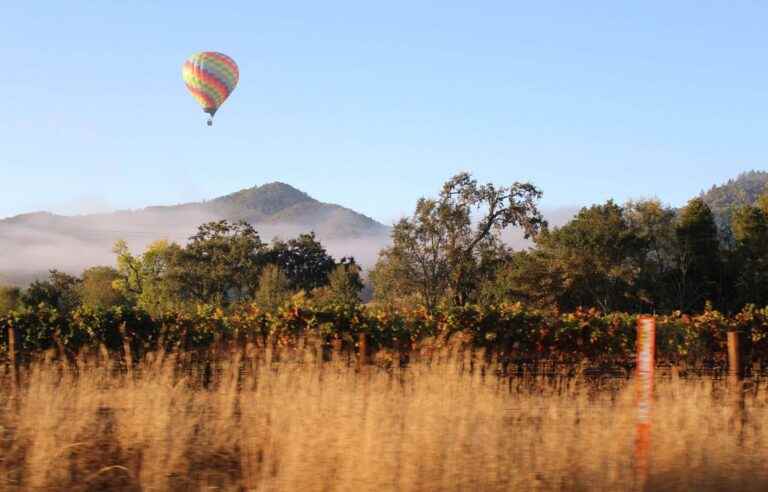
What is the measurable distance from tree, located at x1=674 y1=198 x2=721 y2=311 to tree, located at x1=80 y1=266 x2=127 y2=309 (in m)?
64.2

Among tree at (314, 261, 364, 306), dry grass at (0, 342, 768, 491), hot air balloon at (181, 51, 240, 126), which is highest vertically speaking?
hot air balloon at (181, 51, 240, 126)

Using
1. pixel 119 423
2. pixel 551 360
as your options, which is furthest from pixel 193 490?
pixel 551 360

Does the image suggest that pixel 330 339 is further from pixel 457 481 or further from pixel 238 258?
pixel 238 258

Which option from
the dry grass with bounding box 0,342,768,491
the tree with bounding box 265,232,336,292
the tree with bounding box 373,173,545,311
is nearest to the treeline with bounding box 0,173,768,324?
the tree with bounding box 373,173,545,311

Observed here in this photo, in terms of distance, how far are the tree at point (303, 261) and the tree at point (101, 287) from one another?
2128 cm

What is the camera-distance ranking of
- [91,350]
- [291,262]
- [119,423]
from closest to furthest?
1. [119,423]
2. [91,350]
3. [291,262]

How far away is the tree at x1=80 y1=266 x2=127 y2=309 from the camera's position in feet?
337

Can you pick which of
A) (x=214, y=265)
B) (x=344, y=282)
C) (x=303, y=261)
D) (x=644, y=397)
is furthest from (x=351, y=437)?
(x=303, y=261)

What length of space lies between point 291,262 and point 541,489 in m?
86.7

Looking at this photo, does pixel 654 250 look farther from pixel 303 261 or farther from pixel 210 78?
pixel 303 261

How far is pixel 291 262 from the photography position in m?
92.1

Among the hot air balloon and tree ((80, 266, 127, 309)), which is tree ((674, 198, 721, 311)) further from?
tree ((80, 266, 127, 309))

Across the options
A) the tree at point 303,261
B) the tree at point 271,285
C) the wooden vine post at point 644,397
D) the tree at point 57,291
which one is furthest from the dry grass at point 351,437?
the tree at point 57,291

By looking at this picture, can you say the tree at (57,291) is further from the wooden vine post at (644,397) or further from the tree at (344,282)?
the wooden vine post at (644,397)
